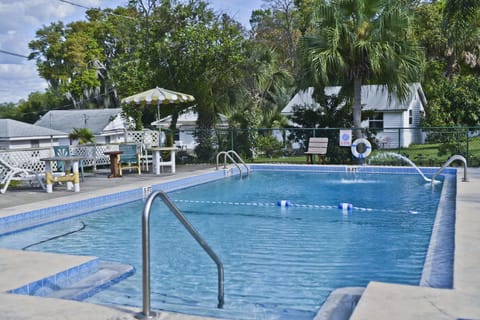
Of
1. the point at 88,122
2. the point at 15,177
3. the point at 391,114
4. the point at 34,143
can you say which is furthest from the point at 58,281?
the point at 88,122

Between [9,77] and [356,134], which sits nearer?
[356,134]

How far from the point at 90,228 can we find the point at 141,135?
905 cm

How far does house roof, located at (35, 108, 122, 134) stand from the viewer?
35656 mm

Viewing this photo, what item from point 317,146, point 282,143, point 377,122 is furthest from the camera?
point 377,122

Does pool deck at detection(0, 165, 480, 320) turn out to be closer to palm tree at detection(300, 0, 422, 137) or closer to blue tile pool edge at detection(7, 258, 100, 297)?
blue tile pool edge at detection(7, 258, 100, 297)

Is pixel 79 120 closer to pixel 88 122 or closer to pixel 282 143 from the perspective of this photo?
pixel 88 122

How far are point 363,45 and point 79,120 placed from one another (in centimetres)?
2587

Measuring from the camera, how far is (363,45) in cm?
1575

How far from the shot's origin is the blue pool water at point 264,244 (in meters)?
5.06

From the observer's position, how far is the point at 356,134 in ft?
56.7

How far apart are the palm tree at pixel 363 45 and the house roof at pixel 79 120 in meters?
22.1

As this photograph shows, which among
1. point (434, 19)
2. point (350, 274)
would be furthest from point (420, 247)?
point (434, 19)

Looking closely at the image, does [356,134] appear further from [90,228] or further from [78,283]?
[78,283]

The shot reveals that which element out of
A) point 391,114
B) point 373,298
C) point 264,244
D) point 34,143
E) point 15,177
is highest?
point 391,114
